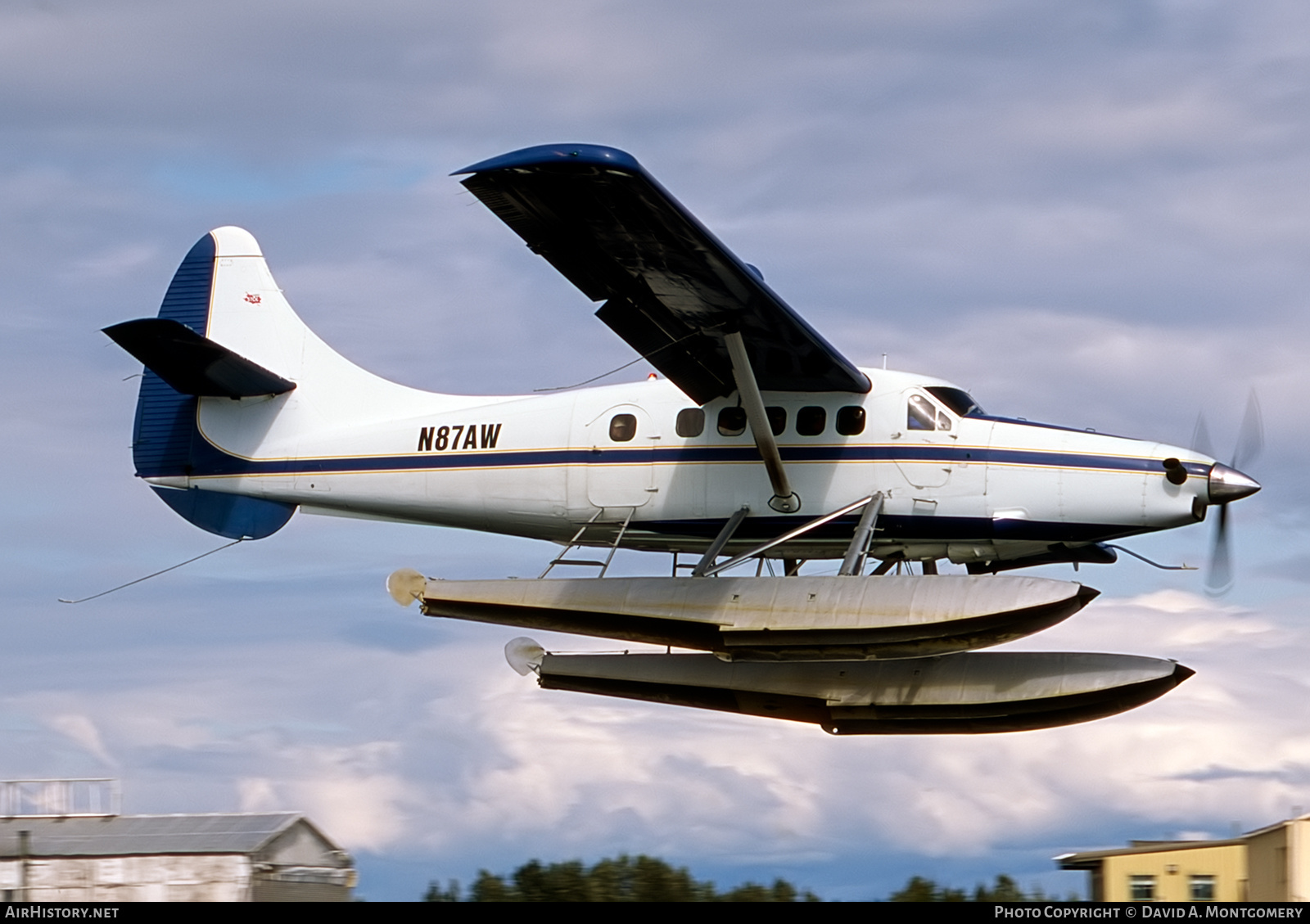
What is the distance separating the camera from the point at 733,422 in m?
16.3

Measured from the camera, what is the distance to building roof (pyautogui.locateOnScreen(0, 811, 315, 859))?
23.0m

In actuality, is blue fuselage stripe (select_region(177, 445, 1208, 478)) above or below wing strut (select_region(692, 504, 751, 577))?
above

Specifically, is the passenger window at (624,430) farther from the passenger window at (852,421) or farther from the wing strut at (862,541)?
the wing strut at (862,541)

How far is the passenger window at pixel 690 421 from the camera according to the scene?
1641cm

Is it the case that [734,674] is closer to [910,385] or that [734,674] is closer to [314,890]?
[910,385]

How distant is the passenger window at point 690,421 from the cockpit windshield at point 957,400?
221 centimetres

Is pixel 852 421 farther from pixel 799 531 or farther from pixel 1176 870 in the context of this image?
pixel 1176 870

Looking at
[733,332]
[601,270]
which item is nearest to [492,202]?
[601,270]

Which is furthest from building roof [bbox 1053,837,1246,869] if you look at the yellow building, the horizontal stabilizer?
the horizontal stabilizer

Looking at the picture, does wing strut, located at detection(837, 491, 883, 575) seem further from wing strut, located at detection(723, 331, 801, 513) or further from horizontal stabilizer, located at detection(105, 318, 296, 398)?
horizontal stabilizer, located at detection(105, 318, 296, 398)

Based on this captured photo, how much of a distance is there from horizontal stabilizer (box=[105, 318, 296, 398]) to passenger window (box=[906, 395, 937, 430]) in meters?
6.84

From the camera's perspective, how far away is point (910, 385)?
1612 cm

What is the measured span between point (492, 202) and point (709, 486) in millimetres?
4107

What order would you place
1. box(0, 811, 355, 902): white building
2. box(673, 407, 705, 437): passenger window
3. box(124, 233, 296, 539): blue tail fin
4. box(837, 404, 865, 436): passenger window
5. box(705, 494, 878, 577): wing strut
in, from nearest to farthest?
box(705, 494, 878, 577): wing strut
box(837, 404, 865, 436): passenger window
box(673, 407, 705, 437): passenger window
box(124, 233, 296, 539): blue tail fin
box(0, 811, 355, 902): white building
